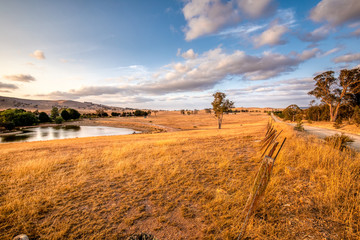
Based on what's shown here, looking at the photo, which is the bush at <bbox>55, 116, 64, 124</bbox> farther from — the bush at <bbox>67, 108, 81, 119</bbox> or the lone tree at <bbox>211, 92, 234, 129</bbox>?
the lone tree at <bbox>211, 92, 234, 129</bbox>

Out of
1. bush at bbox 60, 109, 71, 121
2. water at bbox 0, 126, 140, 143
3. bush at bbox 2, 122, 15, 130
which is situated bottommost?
water at bbox 0, 126, 140, 143

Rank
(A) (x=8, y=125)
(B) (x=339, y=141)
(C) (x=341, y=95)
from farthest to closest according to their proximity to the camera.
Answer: (A) (x=8, y=125)
(C) (x=341, y=95)
(B) (x=339, y=141)

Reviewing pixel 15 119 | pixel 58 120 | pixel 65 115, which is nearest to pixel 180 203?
pixel 15 119

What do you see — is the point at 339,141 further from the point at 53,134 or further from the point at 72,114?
the point at 72,114

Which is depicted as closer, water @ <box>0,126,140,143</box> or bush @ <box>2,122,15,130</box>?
water @ <box>0,126,140,143</box>

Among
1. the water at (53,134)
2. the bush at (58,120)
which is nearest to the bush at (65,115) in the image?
the bush at (58,120)

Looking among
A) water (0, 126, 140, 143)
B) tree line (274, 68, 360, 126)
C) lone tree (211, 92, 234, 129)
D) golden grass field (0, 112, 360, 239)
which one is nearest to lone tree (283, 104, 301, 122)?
tree line (274, 68, 360, 126)

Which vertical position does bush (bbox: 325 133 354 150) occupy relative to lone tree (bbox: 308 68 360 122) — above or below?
below

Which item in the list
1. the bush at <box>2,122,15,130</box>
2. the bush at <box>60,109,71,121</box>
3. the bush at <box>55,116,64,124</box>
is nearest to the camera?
the bush at <box>2,122,15,130</box>

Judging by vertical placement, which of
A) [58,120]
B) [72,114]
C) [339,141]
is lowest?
[58,120]

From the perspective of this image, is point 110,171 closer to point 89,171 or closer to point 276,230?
point 89,171

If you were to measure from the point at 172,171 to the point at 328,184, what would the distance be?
221 inches

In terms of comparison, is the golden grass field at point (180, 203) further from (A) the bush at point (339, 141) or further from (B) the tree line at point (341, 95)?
(B) the tree line at point (341, 95)

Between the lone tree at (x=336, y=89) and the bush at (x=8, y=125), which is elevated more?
the lone tree at (x=336, y=89)
